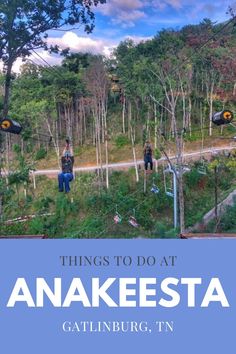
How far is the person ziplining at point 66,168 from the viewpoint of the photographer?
3.77 m

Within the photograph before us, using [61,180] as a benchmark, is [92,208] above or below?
below

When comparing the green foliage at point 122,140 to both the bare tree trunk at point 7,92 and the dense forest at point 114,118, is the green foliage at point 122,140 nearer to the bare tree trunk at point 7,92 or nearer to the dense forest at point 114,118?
the dense forest at point 114,118

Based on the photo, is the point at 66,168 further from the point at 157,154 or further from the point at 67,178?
the point at 157,154

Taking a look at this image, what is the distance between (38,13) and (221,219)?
3327 millimetres

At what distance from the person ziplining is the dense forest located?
4.0 inches

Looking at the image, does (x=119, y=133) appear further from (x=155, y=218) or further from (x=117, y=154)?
(x=155, y=218)

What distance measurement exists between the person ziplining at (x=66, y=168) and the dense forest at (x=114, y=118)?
10 centimetres

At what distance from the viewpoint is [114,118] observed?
407cm

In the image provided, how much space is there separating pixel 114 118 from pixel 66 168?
653 millimetres

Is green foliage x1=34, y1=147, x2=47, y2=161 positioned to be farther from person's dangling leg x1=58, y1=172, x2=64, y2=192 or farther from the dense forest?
person's dangling leg x1=58, y1=172, x2=64, y2=192

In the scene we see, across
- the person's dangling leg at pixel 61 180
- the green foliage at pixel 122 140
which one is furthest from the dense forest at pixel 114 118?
the person's dangling leg at pixel 61 180

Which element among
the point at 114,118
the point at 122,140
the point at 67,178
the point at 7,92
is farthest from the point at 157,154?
the point at 7,92

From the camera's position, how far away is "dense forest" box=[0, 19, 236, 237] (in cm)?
383

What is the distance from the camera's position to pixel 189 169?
16.8ft
